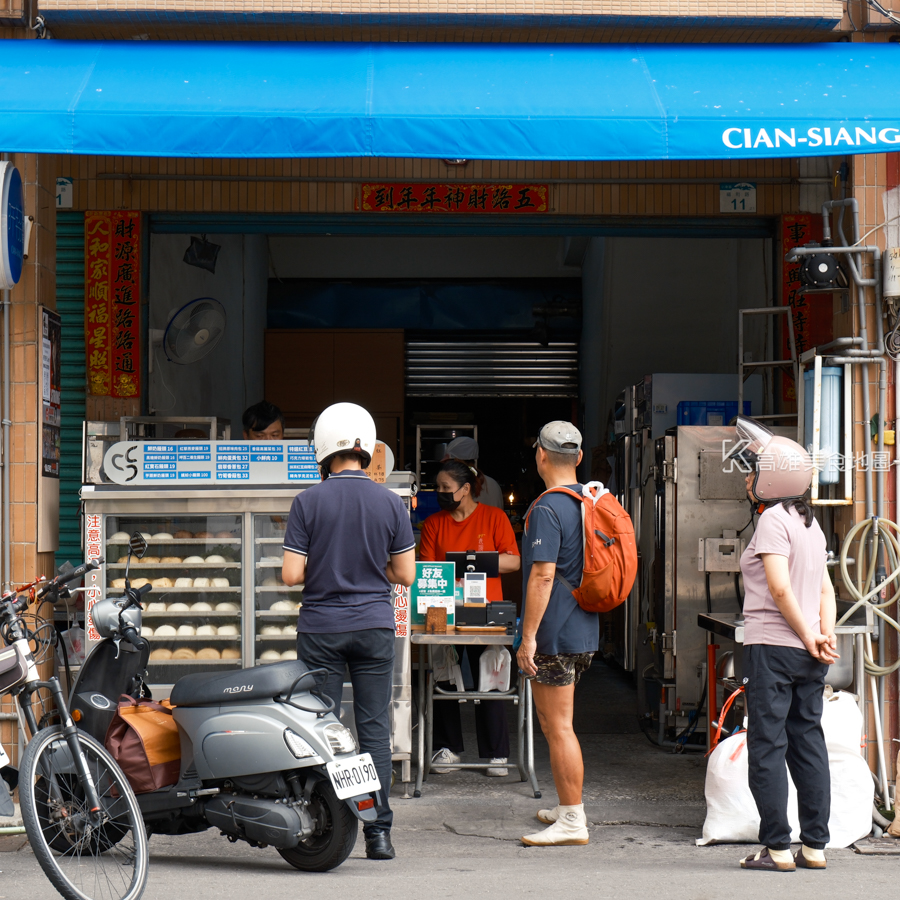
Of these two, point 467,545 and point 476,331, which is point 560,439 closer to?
Result: point 467,545

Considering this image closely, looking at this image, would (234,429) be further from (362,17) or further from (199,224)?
(362,17)

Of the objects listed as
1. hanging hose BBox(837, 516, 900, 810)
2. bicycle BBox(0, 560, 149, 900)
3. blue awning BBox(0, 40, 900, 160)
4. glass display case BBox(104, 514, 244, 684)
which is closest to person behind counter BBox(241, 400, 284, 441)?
glass display case BBox(104, 514, 244, 684)

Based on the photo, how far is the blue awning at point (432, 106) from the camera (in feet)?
15.8

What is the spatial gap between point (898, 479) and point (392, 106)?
3.11m

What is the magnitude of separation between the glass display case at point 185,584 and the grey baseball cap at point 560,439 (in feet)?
6.27

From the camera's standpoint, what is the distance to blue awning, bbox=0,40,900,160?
4816 millimetres

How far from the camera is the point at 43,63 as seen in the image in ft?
16.9

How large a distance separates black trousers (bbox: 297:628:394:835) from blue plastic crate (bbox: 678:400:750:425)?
14.3 feet

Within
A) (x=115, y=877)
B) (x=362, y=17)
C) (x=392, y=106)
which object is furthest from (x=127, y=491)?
(x=362, y=17)

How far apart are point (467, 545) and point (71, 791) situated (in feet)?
9.88

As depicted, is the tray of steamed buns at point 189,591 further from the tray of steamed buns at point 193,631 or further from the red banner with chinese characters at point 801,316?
the red banner with chinese characters at point 801,316

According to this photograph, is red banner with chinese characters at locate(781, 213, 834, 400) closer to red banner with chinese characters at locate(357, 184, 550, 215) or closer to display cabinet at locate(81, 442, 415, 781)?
red banner with chinese characters at locate(357, 184, 550, 215)

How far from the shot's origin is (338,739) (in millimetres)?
4312

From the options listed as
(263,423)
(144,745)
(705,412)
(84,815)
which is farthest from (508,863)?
(705,412)
